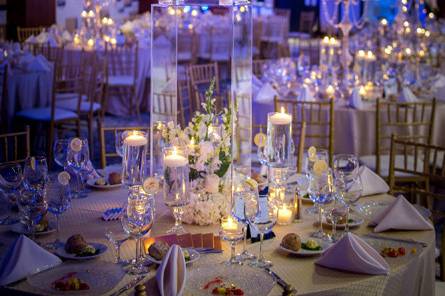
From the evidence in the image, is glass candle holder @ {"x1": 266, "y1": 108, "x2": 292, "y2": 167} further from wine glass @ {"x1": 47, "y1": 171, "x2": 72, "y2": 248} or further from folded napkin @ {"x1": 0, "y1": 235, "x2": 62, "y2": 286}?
folded napkin @ {"x1": 0, "y1": 235, "x2": 62, "y2": 286}

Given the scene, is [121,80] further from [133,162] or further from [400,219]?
[400,219]

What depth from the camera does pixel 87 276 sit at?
2215 millimetres

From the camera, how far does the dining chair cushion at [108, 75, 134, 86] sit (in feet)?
27.7

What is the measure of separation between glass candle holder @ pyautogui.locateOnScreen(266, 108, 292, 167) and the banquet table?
0.80 ft

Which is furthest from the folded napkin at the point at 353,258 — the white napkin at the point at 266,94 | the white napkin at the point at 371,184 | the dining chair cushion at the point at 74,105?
the dining chair cushion at the point at 74,105

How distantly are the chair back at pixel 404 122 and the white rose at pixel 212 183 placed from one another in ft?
8.28

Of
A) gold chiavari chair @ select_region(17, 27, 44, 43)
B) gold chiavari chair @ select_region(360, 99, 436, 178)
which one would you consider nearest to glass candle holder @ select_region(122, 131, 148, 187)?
gold chiavari chair @ select_region(360, 99, 436, 178)

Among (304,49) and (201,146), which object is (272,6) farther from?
(201,146)

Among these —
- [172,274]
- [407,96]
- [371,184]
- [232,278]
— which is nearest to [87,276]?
[172,274]

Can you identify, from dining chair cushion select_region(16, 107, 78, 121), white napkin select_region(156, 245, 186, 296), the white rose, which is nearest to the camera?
white napkin select_region(156, 245, 186, 296)

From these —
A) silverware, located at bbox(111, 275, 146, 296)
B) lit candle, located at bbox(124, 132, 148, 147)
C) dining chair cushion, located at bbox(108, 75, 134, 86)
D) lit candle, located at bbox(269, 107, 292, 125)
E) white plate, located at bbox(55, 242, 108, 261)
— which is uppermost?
lit candle, located at bbox(269, 107, 292, 125)

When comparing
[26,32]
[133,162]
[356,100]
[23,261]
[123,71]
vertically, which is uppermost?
[26,32]

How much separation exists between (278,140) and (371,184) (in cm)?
52

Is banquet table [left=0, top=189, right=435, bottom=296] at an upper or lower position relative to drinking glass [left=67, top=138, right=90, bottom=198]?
lower
